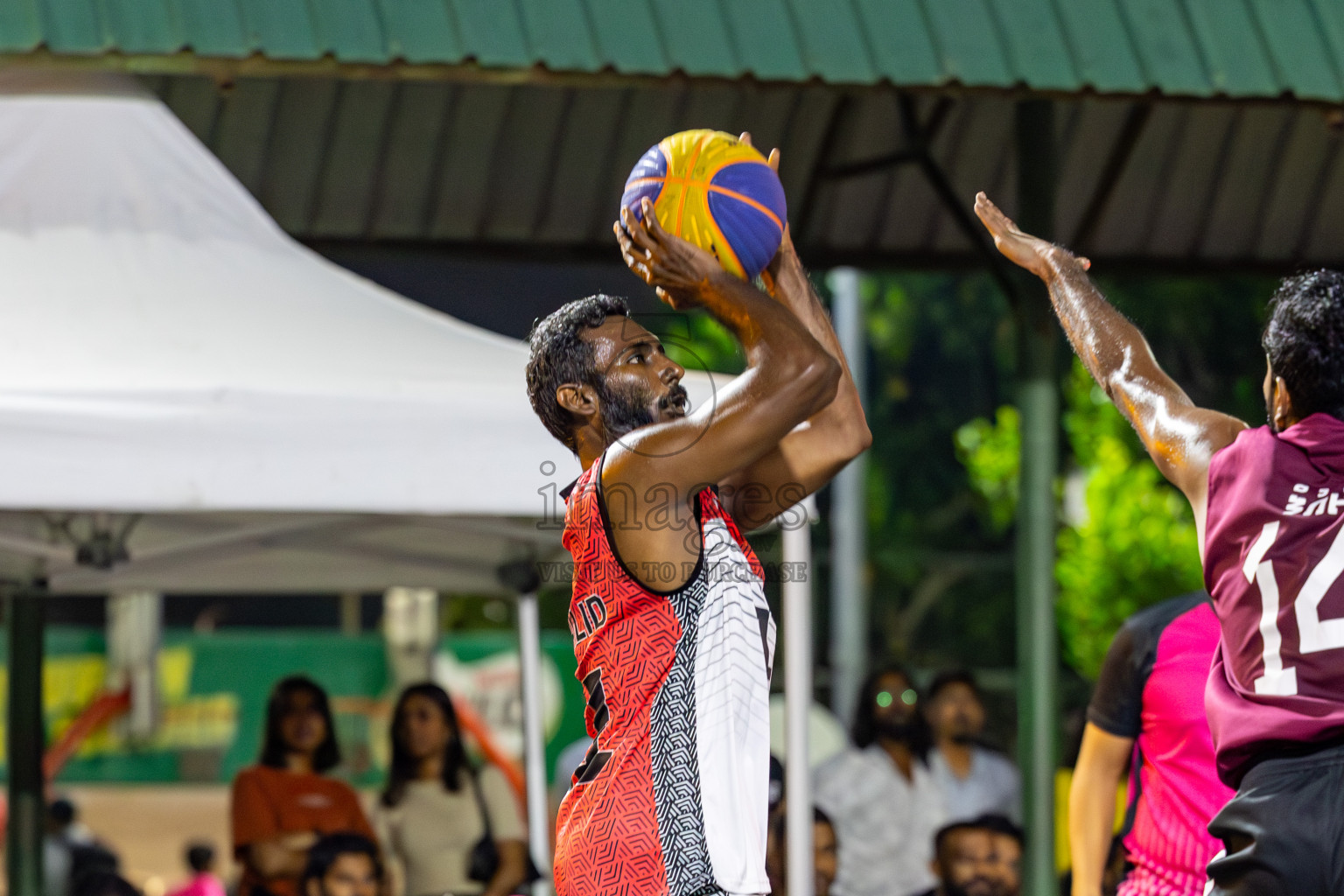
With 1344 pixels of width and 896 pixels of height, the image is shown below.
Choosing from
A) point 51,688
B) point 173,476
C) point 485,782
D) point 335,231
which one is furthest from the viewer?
point 51,688

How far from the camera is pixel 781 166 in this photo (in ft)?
30.1

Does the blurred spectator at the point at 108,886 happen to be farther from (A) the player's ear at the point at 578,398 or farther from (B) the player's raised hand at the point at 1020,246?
(B) the player's raised hand at the point at 1020,246

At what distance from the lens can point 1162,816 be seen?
14.3ft

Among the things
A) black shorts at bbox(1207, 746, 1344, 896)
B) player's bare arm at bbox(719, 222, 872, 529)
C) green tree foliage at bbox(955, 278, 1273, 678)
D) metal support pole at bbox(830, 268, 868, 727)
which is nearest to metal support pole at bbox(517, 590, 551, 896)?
player's bare arm at bbox(719, 222, 872, 529)

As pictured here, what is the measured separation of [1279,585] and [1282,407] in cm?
35

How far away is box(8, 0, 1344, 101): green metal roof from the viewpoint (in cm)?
605

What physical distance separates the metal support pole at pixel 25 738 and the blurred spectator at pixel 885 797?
331 centimetres

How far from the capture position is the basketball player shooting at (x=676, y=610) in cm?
293

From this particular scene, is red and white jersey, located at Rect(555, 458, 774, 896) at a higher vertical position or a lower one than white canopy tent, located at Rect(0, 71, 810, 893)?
lower

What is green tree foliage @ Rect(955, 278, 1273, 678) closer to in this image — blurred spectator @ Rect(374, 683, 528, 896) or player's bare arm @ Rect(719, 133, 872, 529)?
blurred spectator @ Rect(374, 683, 528, 896)

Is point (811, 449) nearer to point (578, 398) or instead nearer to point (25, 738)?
point (578, 398)

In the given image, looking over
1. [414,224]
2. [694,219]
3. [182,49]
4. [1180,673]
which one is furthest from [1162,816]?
[414,224]

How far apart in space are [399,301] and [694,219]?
8.96 ft

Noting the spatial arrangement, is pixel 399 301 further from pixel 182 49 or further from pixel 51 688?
pixel 51 688
